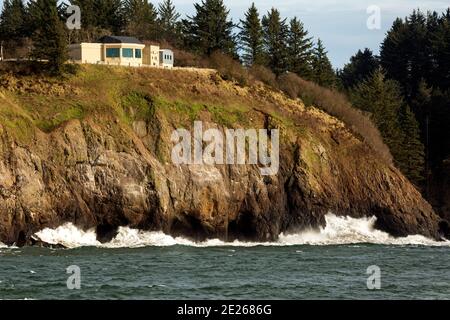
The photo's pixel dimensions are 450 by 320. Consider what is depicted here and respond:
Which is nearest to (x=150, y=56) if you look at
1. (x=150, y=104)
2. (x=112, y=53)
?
(x=112, y=53)

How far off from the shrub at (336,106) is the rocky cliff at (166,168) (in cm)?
161

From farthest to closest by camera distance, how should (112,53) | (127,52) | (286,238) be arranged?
1. (127,52)
2. (112,53)
3. (286,238)

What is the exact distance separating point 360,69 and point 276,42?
139ft

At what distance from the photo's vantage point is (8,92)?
287ft

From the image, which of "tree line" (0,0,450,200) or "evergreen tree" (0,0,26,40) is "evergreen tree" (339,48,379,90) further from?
"evergreen tree" (0,0,26,40)

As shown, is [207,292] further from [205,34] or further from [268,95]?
[205,34]

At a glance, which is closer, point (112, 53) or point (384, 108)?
point (112, 53)

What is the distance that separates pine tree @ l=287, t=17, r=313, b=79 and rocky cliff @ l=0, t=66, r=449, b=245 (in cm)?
1524

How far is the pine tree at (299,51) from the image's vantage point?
379 ft

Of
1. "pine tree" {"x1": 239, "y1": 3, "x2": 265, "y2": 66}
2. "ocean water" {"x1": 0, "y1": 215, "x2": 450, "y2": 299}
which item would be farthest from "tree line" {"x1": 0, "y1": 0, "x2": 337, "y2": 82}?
"ocean water" {"x1": 0, "y1": 215, "x2": 450, "y2": 299}

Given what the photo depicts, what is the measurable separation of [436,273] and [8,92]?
37.5m

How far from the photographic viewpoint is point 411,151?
367ft

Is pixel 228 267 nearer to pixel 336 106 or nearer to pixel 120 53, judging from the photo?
pixel 120 53

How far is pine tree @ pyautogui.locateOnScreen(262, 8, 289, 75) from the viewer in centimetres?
11550
